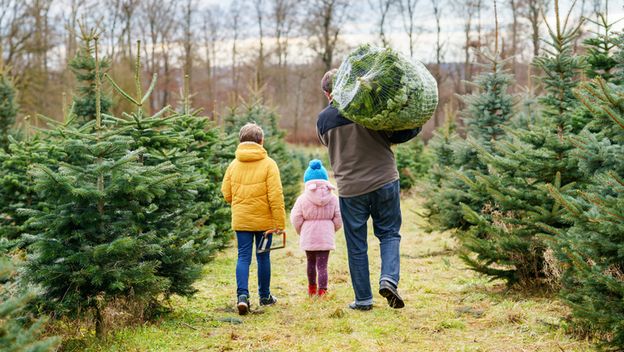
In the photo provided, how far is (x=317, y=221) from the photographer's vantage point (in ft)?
22.0

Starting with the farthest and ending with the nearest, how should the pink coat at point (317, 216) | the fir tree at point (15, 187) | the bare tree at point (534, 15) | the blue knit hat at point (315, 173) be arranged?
1. the bare tree at point (534, 15)
2. the fir tree at point (15, 187)
3. the blue knit hat at point (315, 173)
4. the pink coat at point (317, 216)

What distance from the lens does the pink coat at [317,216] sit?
21.8ft

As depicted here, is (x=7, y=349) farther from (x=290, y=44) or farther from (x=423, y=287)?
(x=290, y=44)

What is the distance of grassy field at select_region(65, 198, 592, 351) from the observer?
4809 mm

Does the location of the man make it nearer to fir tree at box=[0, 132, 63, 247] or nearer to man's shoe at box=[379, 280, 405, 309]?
man's shoe at box=[379, 280, 405, 309]

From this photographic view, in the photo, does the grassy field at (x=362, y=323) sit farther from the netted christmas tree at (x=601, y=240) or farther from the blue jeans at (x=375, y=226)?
the netted christmas tree at (x=601, y=240)

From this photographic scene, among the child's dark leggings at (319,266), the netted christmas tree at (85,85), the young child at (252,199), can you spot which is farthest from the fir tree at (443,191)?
the netted christmas tree at (85,85)

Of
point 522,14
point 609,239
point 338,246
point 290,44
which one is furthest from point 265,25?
point 609,239

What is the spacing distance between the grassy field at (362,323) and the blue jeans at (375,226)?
0.33 m

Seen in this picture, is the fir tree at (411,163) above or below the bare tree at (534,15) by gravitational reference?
below

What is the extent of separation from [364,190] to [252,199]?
44.0 inches

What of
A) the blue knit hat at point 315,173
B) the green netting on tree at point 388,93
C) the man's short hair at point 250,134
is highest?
the green netting on tree at point 388,93

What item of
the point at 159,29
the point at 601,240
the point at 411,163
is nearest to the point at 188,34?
the point at 159,29

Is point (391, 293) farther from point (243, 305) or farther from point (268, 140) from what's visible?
point (268, 140)
